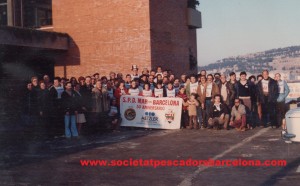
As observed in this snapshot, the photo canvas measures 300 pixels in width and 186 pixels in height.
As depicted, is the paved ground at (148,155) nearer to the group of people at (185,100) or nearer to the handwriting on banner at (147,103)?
the group of people at (185,100)

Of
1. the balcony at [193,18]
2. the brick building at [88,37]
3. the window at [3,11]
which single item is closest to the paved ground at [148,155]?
the brick building at [88,37]

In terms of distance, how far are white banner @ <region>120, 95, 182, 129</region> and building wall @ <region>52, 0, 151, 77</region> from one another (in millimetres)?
5567

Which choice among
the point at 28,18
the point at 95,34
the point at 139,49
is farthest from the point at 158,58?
the point at 28,18

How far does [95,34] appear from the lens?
21703mm

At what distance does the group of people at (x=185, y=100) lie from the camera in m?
13.5

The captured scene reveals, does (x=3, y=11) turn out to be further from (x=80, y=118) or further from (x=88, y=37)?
(x=80, y=118)

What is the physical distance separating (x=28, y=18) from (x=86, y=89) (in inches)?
430

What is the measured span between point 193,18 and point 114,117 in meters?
11.8

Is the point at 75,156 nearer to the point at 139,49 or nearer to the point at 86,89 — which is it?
the point at 86,89

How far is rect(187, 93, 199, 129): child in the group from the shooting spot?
14.8 metres

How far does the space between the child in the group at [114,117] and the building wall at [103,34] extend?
19.1ft

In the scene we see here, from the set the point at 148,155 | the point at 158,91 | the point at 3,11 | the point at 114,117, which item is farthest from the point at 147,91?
the point at 3,11

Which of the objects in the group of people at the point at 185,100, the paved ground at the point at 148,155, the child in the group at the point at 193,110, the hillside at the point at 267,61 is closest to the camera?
the paved ground at the point at 148,155

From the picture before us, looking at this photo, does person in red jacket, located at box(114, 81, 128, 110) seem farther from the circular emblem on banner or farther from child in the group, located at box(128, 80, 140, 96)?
the circular emblem on banner
